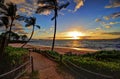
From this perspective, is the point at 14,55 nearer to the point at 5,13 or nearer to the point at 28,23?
the point at 5,13

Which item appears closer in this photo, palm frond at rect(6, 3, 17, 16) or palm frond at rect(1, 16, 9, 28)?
palm frond at rect(6, 3, 17, 16)

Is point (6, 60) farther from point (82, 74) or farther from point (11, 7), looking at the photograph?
point (11, 7)

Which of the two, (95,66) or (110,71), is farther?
(95,66)

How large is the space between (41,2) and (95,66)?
21.1 meters

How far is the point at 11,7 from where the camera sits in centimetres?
3428

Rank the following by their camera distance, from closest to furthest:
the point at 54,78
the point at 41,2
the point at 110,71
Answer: the point at 110,71
the point at 54,78
the point at 41,2

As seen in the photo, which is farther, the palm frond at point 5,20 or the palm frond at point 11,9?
the palm frond at point 5,20

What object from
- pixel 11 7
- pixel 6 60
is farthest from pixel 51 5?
pixel 6 60

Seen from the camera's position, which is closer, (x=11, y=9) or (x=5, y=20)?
(x=11, y=9)

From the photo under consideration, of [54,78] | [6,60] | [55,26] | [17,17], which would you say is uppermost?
[17,17]

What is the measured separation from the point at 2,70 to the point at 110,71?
7.10 metres

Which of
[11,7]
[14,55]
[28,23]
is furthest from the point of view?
[28,23]

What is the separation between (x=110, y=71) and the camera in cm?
709

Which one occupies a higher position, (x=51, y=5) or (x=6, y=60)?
(x=51, y=5)
